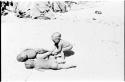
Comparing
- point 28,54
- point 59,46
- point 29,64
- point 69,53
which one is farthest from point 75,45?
point 29,64

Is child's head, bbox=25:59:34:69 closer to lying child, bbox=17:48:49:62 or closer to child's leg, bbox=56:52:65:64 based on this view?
lying child, bbox=17:48:49:62

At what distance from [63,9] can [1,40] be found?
249 centimetres

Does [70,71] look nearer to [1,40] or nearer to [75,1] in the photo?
[1,40]

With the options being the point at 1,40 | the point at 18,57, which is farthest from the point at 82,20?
the point at 18,57

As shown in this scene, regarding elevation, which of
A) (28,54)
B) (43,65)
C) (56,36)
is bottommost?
(43,65)

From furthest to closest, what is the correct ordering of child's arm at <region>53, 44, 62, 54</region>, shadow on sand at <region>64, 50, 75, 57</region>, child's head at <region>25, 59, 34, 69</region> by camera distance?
shadow on sand at <region>64, 50, 75, 57</region> < child's arm at <region>53, 44, 62, 54</region> < child's head at <region>25, 59, 34, 69</region>

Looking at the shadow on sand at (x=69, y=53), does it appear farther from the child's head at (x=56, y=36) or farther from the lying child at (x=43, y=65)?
the lying child at (x=43, y=65)

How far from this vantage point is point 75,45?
4473mm

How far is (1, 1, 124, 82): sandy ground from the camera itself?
3.66 meters

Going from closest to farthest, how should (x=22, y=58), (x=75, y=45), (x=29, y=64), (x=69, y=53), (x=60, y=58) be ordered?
(x=29, y=64), (x=22, y=58), (x=60, y=58), (x=69, y=53), (x=75, y=45)

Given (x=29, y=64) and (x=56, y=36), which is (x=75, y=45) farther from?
(x=29, y=64)

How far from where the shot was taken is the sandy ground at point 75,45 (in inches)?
144

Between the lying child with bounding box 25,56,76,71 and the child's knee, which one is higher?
the child's knee

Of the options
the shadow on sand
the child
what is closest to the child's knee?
the child
